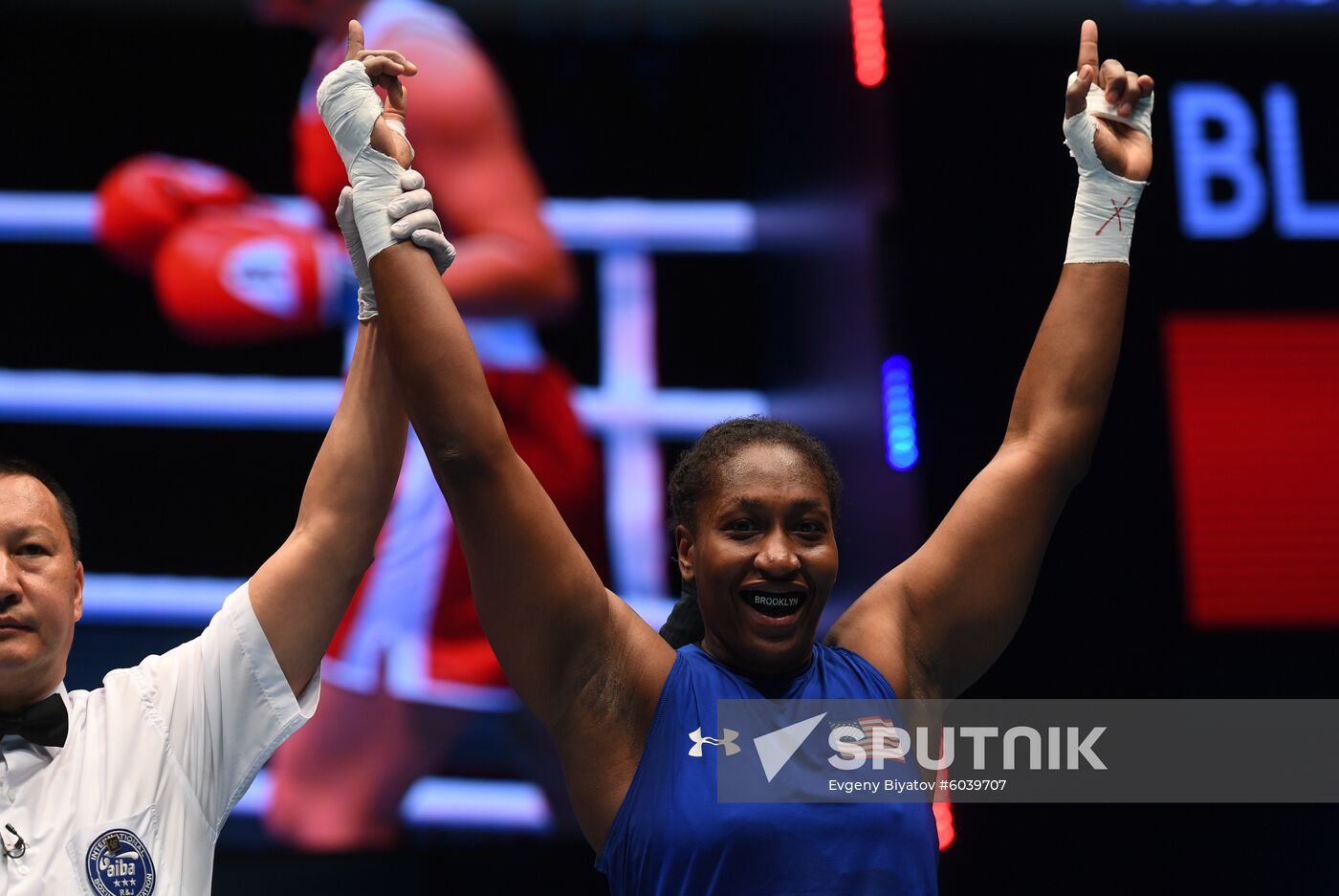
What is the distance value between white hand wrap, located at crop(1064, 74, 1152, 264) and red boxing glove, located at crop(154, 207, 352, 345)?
7.51 ft

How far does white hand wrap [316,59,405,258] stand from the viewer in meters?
2.08

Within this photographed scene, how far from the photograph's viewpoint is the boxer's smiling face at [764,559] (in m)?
2.14

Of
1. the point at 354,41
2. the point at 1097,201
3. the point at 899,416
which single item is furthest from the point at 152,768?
the point at 899,416

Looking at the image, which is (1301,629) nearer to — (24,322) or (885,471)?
(885,471)

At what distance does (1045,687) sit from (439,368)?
101 inches

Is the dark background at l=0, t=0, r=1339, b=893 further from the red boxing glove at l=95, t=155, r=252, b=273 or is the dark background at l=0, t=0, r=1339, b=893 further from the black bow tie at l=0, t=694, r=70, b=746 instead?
the black bow tie at l=0, t=694, r=70, b=746

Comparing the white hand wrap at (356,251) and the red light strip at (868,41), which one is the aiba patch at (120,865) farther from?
the red light strip at (868,41)

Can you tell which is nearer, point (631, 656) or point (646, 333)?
point (631, 656)

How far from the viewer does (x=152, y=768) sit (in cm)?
201

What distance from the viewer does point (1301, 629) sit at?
13.1 feet

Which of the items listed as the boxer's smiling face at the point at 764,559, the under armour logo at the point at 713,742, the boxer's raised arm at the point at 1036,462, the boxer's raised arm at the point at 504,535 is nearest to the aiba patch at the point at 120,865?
the boxer's raised arm at the point at 504,535

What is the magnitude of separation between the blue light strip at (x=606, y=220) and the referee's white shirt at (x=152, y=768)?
2.34 meters

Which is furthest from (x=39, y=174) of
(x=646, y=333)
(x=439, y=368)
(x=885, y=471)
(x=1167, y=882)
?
(x=1167, y=882)

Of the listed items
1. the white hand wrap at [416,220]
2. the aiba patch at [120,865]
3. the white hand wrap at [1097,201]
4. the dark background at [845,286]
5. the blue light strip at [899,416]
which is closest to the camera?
the aiba patch at [120,865]
